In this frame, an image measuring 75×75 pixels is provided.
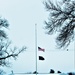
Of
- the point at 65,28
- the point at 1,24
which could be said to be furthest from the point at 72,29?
the point at 1,24

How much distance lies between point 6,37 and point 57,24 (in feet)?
36.5

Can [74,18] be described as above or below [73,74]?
above

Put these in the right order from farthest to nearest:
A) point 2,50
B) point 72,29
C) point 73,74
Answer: point 2,50 → point 73,74 → point 72,29

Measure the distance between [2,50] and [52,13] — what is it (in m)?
12.7

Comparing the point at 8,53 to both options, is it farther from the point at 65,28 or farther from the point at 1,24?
the point at 65,28

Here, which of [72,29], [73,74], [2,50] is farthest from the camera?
[2,50]

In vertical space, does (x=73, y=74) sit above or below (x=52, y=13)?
below

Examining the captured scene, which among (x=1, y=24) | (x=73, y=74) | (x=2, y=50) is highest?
(x=1, y=24)

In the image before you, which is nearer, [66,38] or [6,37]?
[66,38]

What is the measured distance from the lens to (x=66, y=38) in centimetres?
3459

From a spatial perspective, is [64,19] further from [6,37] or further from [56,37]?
[6,37]

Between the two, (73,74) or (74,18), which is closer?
(74,18)

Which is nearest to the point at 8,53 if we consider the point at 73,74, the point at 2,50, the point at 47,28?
the point at 2,50

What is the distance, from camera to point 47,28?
35531 mm
